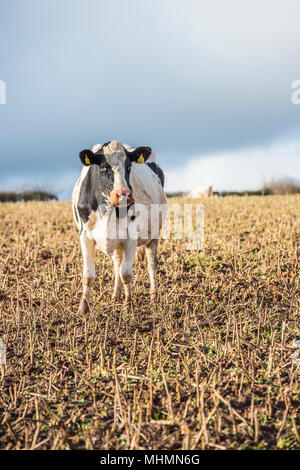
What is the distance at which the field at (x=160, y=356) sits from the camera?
3508 millimetres

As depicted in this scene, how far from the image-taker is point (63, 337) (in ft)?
17.5

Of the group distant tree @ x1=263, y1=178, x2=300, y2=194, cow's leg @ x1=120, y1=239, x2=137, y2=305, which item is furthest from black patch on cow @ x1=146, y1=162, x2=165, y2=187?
distant tree @ x1=263, y1=178, x2=300, y2=194

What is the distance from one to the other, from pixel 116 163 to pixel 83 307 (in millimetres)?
1999

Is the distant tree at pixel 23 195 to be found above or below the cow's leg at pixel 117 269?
above

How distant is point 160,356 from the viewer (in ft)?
15.3

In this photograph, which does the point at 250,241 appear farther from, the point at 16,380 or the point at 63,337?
the point at 16,380

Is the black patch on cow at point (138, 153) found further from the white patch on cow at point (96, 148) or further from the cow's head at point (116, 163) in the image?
the white patch on cow at point (96, 148)

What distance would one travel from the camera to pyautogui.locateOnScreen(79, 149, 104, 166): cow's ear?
552 centimetres

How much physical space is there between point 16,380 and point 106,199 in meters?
2.33

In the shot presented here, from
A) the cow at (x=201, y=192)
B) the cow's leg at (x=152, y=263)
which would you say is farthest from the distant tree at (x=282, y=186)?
the cow's leg at (x=152, y=263)

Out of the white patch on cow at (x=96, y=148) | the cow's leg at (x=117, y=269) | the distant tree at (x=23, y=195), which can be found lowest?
the cow's leg at (x=117, y=269)

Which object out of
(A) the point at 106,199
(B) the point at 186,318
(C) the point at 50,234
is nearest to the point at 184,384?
(B) the point at 186,318

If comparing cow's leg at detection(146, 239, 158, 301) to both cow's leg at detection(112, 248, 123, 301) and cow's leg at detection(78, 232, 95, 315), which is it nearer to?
cow's leg at detection(112, 248, 123, 301)

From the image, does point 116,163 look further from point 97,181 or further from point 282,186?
point 282,186
